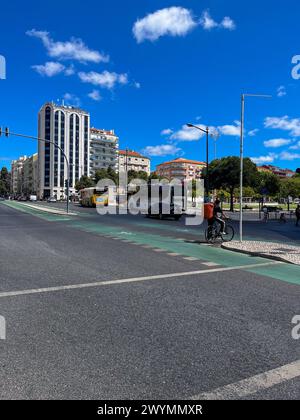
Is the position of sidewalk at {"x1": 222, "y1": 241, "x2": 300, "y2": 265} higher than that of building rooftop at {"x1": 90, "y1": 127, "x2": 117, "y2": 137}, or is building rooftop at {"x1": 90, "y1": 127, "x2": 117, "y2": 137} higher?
building rooftop at {"x1": 90, "y1": 127, "x2": 117, "y2": 137}

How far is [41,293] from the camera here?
18.3 ft

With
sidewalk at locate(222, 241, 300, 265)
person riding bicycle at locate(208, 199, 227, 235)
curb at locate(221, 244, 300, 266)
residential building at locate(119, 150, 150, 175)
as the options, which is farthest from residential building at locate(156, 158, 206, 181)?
curb at locate(221, 244, 300, 266)

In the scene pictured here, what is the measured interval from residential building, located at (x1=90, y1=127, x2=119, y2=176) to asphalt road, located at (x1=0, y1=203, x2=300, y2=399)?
426ft

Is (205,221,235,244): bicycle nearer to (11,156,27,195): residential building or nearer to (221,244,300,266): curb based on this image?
(221,244,300,266): curb

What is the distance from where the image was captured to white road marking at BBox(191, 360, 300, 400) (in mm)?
2732

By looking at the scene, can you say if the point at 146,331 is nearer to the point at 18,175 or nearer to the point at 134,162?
the point at 134,162

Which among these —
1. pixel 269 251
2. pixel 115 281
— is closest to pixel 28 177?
pixel 269 251

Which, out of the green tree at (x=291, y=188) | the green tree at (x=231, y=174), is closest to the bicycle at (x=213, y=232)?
the green tree at (x=231, y=174)

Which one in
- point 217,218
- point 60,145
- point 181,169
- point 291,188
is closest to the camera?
point 217,218

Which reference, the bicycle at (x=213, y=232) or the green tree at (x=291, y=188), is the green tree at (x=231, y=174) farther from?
the green tree at (x=291, y=188)

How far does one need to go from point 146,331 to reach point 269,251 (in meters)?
7.29

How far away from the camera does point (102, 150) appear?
453ft

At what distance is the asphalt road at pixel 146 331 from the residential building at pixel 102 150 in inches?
5109
